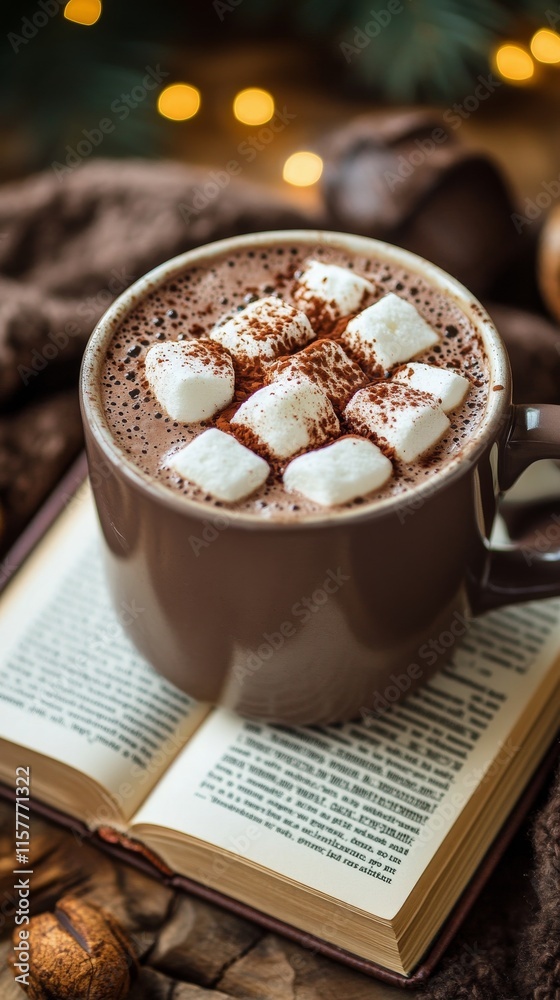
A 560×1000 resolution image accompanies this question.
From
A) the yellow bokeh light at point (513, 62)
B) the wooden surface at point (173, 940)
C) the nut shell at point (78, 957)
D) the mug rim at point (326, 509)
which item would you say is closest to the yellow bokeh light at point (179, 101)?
the yellow bokeh light at point (513, 62)

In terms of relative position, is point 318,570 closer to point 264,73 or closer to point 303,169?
point 303,169

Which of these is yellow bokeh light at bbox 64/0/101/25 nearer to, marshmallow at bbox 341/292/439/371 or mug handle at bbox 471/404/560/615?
marshmallow at bbox 341/292/439/371

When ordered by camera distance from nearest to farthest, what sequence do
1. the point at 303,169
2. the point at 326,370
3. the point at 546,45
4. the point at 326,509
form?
the point at 326,509 < the point at 326,370 < the point at 546,45 < the point at 303,169

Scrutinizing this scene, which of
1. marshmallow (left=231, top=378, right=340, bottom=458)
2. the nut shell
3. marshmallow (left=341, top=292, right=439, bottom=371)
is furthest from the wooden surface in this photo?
marshmallow (left=341, top=292, right=439, bottom=371)

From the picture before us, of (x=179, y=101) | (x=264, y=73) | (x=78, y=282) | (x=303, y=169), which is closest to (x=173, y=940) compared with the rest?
(x=78, y=282)

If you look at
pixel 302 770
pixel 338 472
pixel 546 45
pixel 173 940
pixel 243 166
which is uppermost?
pixel 546 45

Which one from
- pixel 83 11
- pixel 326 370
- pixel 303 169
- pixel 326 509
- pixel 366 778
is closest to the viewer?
pixel 326 509
